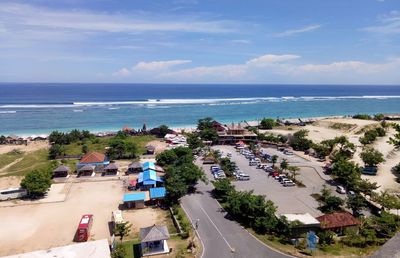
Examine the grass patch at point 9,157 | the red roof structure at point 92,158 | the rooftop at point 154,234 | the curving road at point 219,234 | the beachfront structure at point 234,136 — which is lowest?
the curving road at point 219,234

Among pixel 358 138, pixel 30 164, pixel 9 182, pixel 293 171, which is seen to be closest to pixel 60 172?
pixel 9 182

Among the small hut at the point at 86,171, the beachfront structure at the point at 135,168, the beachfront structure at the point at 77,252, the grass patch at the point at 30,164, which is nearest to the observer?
the beachfront structure at the point at 77,252

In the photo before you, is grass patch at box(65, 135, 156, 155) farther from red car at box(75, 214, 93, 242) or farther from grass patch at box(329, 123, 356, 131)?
grass patch at box(329, 123, 356, 131)

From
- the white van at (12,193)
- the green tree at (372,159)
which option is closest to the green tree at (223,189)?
the green tree at (372,159)

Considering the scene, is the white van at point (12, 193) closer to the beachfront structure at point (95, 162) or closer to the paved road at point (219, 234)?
the beachfront structure at point (95, 162)

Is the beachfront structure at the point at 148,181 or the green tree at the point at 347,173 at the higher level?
the green tree at the point at 347,173

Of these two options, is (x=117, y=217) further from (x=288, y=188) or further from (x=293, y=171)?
(x=293, y=171)

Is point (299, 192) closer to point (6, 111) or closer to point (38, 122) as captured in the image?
point (38, 122)
